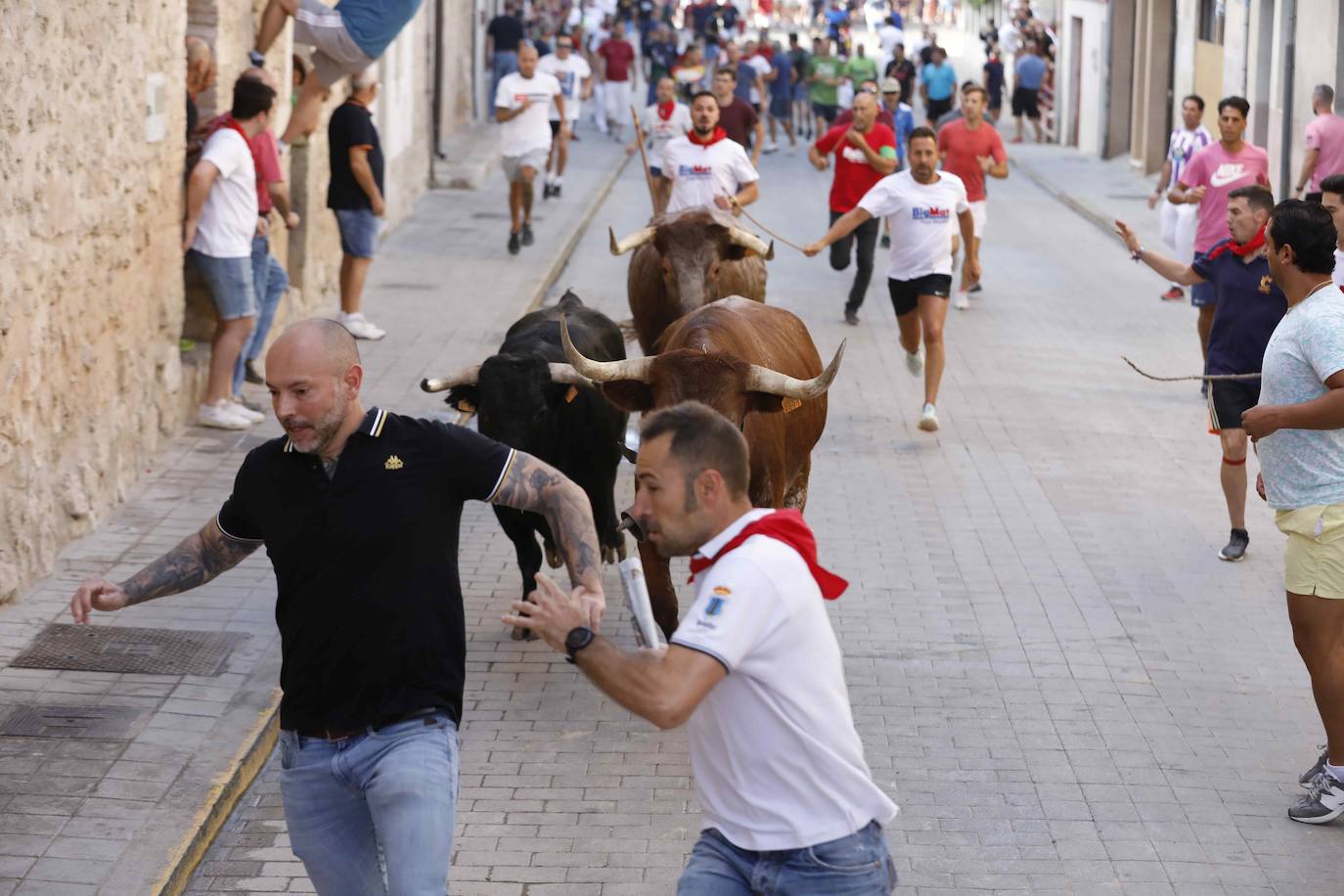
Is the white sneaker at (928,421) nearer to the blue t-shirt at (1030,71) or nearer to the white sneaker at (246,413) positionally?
the white sneaker at (246,413)

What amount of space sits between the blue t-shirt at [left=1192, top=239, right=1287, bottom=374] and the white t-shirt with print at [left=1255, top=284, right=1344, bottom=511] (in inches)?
105

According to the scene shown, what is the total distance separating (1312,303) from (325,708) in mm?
4011

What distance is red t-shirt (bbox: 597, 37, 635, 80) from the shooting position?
112 ft

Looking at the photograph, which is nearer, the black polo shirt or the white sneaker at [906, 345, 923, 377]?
the black polo shirt

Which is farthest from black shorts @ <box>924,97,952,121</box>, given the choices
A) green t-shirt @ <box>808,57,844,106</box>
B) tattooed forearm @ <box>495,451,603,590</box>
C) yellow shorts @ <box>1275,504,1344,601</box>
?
tattooed forearm @ <box>495,451,603,590</box>

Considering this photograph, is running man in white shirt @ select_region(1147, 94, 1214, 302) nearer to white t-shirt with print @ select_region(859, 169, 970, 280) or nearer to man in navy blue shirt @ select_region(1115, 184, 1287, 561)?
white t-shirt with print @ select_region(859, 169, 970, 280)

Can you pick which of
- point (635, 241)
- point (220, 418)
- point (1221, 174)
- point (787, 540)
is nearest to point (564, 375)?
point (635, 241)

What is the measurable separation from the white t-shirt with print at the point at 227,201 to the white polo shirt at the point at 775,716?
8898 mm

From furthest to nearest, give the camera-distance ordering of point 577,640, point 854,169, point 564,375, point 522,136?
point 522,136 → point 854,169 → point 564,375 → point 577,640

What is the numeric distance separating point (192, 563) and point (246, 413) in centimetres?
769

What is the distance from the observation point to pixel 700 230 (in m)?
11.8

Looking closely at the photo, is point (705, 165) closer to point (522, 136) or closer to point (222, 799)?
point (522, 136)

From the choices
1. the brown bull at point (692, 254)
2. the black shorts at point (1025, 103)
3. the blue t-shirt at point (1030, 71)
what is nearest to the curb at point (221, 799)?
the brown bull at point (692, 254)

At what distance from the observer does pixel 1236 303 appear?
380 inches
